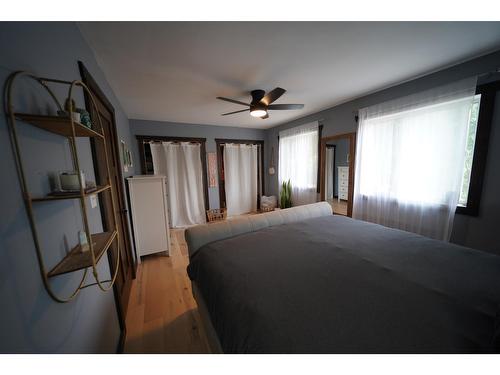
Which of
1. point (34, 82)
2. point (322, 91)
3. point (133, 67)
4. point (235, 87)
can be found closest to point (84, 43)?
point (133, 67)

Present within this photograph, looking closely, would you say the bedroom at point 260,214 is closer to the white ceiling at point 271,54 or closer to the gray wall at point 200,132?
the white ceiling at point 271,54

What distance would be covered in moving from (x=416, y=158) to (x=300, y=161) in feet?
6.44

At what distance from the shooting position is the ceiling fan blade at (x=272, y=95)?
187cm

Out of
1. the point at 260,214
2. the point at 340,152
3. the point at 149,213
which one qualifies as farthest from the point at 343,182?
the point at 149,213

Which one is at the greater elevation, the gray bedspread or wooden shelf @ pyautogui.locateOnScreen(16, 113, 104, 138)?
wooden shelf @ pyautogui.locateOnScreen(16, 113, 104, 138)

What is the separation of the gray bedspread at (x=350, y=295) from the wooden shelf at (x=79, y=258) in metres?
0.64

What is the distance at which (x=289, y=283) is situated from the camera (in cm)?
103

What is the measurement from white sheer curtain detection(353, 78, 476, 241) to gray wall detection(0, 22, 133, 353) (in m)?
3.16

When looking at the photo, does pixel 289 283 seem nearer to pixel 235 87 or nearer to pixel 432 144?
pixel 235 87

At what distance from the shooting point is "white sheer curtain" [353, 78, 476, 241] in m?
1.88

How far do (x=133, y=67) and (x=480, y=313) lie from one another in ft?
9.49

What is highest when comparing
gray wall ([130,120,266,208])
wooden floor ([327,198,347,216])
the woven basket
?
gray wall ([130,120,266,208])

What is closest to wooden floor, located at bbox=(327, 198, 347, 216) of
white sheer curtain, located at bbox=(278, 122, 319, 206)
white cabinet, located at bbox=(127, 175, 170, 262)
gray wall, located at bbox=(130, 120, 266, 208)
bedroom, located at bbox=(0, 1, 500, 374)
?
white sheer curtain, located at bbox=(278, 122, 319, 206)

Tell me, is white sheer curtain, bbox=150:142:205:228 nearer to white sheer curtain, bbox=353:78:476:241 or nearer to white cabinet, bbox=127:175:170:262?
white cabinet, bbox=127:175:170:262
